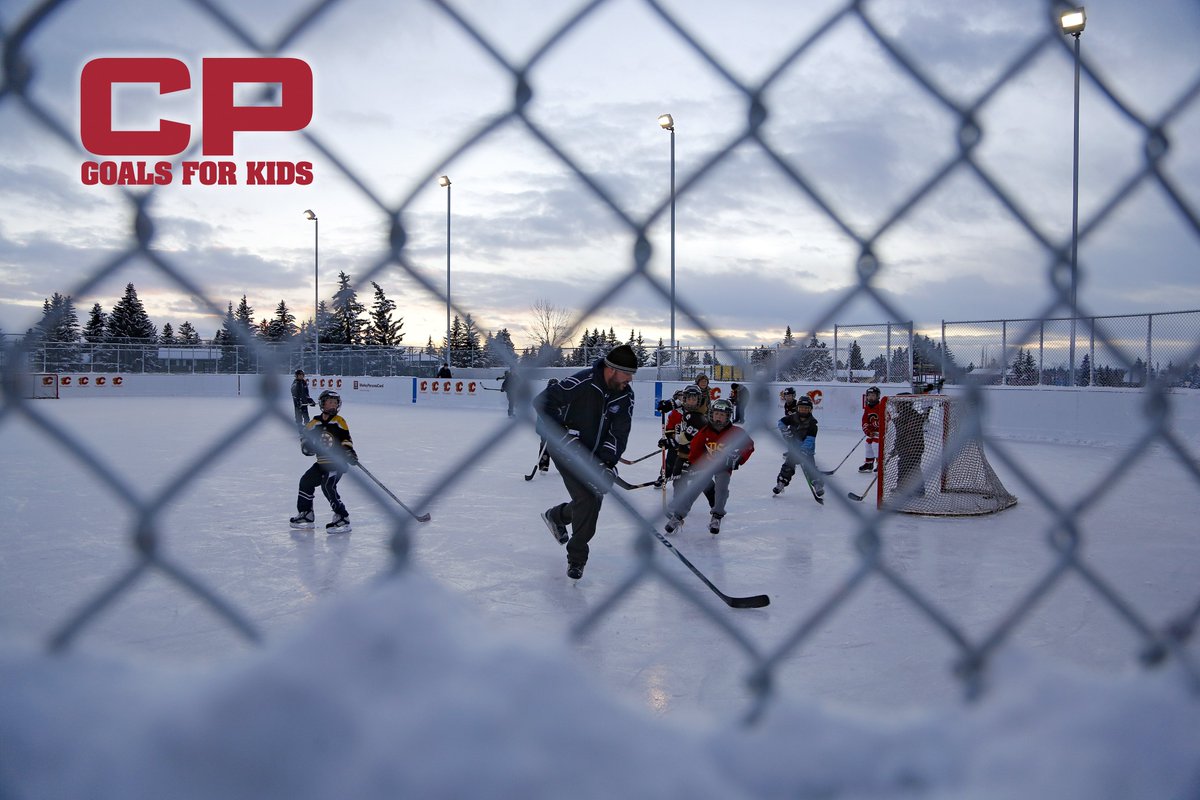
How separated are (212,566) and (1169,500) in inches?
383

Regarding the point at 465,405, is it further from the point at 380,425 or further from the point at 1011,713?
the point at 1011,713

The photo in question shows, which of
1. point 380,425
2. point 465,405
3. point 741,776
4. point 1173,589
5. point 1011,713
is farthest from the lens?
point 465,405

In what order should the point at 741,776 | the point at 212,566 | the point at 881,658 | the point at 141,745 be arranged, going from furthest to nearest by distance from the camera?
the point at 212,566 → the point at 881,658 → the point at 741,776 → the point at 141,745

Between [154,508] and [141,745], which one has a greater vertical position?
[154,508]

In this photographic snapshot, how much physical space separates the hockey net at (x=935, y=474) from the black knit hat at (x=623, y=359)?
212 inches

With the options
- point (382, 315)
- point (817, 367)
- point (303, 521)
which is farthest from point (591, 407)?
point (817, 367)

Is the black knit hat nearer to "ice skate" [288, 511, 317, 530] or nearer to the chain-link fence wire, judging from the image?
the chain-link fence wire

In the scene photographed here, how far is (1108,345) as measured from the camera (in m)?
1.43

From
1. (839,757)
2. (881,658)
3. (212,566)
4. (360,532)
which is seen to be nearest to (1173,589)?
(881,658)

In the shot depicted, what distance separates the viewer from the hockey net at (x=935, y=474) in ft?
27.1

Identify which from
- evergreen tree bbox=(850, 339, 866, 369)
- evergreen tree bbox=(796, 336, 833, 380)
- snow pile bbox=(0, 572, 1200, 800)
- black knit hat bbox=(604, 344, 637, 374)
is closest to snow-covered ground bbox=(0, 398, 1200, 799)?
snow pile bbox=(0, 572, 1200, 800)

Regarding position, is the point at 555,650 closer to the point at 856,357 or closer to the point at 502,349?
the point at 502,349

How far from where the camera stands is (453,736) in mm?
975

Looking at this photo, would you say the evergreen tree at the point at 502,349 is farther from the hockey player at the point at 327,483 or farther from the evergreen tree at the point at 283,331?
the hockey player at the point at 327,483
